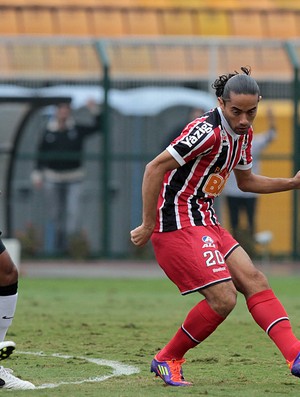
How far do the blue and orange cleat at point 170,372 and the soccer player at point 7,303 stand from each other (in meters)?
0.86

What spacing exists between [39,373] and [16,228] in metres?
10.9

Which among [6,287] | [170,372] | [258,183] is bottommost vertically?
[170,372]

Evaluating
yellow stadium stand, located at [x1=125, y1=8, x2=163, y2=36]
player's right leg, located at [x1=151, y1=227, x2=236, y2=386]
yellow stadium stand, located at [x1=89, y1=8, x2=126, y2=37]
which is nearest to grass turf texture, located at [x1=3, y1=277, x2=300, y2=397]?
player's right leg, located at [x1=151, y1=227, x2=236, y2=386]

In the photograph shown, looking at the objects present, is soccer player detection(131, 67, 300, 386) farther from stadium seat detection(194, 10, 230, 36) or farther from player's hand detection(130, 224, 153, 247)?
stadium seat detection(194, 10, 230, 36)

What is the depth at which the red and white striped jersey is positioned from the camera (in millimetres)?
7207

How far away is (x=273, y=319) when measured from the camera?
23.8 feet

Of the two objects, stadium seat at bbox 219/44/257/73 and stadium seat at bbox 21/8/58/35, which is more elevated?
stadium seat at bbox 21/8/58/35

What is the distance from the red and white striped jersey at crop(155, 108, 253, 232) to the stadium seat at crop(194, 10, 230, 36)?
55.6 ft

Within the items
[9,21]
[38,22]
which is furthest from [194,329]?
[38,22]

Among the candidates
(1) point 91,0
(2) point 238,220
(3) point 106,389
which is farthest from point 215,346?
(1) point 91,0

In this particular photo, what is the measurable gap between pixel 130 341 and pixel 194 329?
8.39 ft

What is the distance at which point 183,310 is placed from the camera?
12.4m

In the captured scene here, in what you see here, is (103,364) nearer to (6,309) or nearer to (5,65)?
(6,309)

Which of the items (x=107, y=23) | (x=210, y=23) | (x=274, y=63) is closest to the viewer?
(x=274, y=63)
